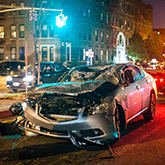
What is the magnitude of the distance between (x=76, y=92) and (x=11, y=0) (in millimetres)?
42751

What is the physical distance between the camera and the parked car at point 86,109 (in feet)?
18.3

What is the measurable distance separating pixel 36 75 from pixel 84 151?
1304 centimetres

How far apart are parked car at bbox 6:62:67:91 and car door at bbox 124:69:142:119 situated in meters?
9.59

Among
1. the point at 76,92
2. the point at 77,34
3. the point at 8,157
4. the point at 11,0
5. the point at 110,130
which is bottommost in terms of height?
the point at 8,157

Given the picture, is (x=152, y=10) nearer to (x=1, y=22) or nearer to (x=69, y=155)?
(x=1, y=22)

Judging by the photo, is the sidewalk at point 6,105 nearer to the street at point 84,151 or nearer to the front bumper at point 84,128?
the street at point 84,151

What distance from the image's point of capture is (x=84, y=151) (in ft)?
18.2

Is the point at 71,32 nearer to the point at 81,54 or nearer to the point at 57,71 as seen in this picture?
the point at 81,54

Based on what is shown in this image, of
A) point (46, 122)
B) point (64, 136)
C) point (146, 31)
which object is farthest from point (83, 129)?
point (146, 31)

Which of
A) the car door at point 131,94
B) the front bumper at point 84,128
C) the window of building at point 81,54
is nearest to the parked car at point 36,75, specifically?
the car door at point 131,94

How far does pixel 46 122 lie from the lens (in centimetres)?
569

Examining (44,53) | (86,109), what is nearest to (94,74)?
(86,109)

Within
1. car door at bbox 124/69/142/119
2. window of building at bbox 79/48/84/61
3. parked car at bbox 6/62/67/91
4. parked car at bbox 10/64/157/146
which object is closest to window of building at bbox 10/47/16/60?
window of building at bbox 79/48/84/61

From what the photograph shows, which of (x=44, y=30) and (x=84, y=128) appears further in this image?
(x=44, y=30)
